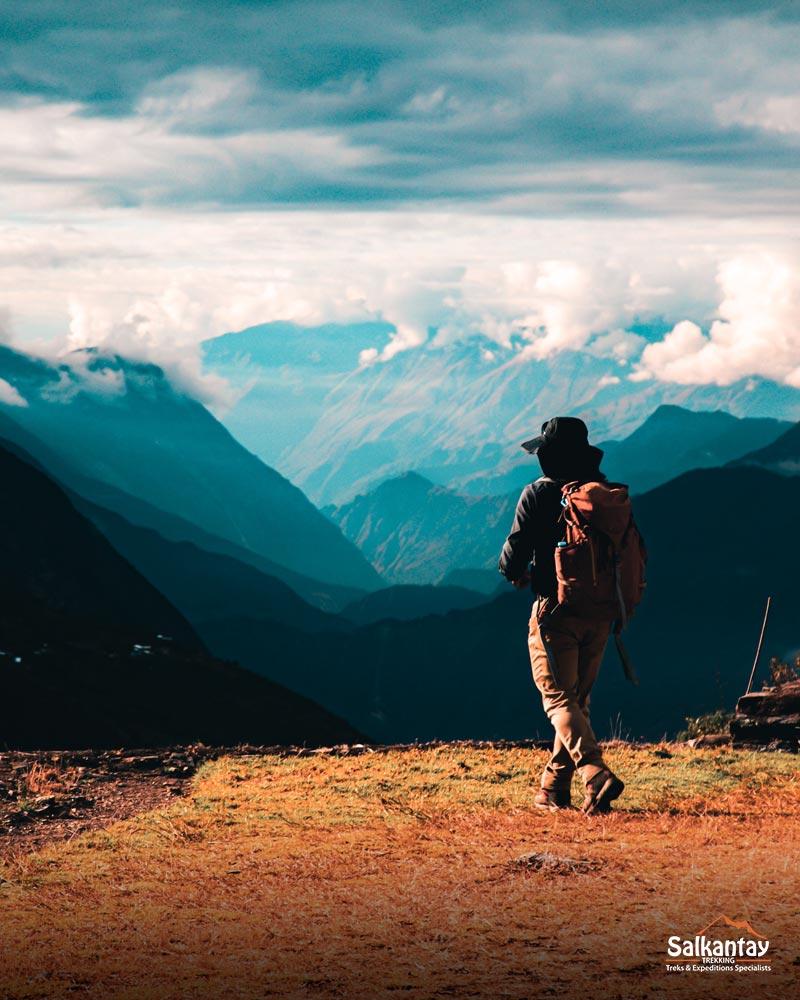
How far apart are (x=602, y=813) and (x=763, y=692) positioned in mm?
4945

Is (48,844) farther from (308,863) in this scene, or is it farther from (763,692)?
(763,692)

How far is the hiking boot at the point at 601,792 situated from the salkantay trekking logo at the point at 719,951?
8.59 ft

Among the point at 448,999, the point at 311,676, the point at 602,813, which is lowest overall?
the point at 448,999

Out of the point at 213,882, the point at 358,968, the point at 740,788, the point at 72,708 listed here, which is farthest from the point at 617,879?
the point at 72,708

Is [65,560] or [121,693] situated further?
[65,560]

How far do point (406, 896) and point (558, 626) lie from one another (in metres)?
2.75

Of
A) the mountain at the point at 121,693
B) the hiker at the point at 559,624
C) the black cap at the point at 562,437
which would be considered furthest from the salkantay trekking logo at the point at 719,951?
the mountain at the point at 121,693

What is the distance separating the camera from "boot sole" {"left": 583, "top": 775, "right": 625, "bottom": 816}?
7.59m

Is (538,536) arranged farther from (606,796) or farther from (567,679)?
(606,796)

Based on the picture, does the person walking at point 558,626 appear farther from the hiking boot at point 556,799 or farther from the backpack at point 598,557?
the backpack at point 598,557

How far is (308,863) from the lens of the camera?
6.52m

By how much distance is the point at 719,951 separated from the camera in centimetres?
468

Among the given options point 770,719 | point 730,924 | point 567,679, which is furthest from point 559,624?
point 770,719

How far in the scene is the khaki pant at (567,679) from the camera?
7730mm
